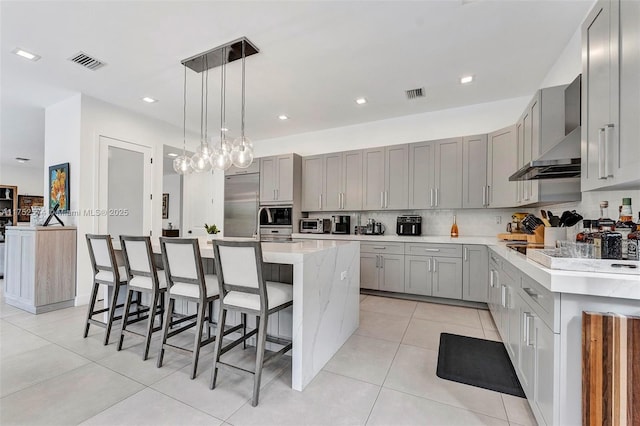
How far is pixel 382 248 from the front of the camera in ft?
13.8

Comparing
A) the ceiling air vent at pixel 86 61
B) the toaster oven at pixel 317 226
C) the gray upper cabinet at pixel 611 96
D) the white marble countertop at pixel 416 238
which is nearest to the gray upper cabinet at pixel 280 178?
the toaster oven at pixel 317 226

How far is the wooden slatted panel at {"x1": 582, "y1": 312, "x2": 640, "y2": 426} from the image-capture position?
111 cm

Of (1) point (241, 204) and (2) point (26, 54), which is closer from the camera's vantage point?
(2) point (26, 54)

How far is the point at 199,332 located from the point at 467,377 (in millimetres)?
1975

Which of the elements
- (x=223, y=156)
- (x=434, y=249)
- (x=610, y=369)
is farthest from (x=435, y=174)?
(x=610, y=369)

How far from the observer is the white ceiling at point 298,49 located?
7.57 ft

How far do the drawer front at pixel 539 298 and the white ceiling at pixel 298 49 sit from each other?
213 cm

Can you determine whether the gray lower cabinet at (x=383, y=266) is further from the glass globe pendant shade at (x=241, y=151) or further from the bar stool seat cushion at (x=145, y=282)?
the bar stool seat cushion at (x=145, y=282)

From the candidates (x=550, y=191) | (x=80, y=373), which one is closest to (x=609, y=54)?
(x=550, y=191)

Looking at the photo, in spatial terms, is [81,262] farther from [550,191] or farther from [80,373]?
[550,191]

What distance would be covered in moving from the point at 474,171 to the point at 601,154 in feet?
8.61

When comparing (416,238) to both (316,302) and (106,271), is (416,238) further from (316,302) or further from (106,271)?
(106,271)

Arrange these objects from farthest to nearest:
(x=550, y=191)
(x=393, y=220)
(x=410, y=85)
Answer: (x=393, y=220), (x=410, y=85), (x=550, y=191)

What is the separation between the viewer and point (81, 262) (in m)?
3.82
